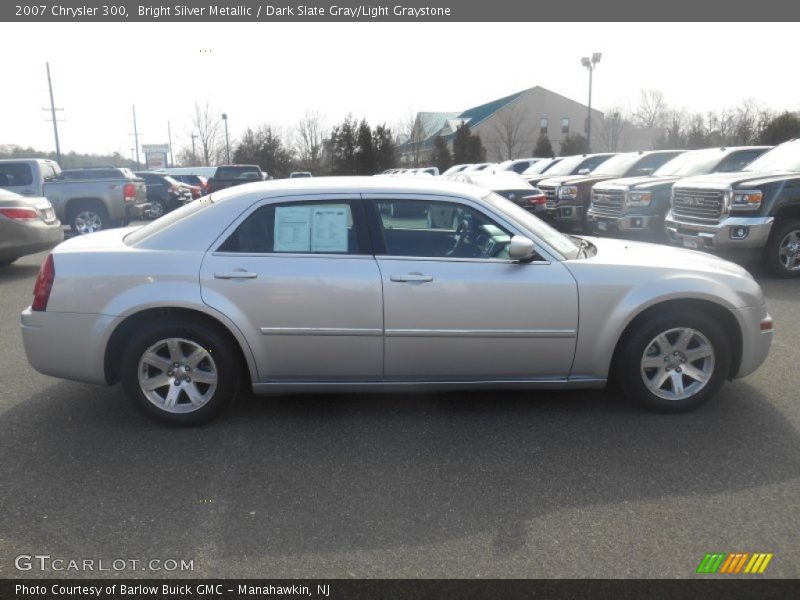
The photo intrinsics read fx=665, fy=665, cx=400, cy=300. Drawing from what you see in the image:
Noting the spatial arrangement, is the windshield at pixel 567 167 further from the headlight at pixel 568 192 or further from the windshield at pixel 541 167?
the headlight at pixel 568 192

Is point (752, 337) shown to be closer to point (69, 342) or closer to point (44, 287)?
point (69, 342)

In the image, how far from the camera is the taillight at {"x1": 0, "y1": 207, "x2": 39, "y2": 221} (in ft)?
32.8

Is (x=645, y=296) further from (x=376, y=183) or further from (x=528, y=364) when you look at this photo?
(x=376, y=183)

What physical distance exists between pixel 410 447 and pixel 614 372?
Result: 151cm

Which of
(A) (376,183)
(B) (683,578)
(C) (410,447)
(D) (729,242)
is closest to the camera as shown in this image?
(B) (683,578)

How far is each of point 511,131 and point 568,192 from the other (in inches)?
1963

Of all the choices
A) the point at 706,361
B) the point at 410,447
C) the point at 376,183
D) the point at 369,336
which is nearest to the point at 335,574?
the point at 410,447

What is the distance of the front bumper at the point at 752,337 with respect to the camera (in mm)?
4441

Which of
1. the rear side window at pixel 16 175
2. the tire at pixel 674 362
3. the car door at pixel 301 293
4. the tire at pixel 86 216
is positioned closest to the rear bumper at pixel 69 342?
the car door at pixel 301 293

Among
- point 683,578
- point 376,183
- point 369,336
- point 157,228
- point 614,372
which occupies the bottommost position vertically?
point 683,578

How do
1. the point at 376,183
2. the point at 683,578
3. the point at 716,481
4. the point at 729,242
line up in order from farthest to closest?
the point at 729,242
the point at 376,183
the point at 716,481
the point at 683,578

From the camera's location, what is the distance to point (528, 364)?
4.30m

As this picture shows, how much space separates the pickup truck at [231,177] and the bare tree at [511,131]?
4044 cm

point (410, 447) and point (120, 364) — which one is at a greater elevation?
point (120, 364)
